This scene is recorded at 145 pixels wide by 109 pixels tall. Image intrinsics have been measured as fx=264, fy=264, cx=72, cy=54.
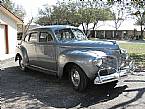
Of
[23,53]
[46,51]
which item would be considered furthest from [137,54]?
[46,51]

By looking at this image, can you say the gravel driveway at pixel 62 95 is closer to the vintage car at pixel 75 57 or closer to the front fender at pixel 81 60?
the vintage car at pixel 75 57

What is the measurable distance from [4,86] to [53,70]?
1.70 metres

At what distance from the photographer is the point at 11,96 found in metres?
7.44

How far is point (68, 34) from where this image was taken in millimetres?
9492

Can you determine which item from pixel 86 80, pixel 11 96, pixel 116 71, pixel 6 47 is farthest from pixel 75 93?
pixel 6 47

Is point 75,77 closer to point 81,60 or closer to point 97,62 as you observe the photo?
point 81,60

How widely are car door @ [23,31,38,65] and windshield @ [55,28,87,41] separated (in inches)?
51.8

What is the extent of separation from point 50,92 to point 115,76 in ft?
6.42

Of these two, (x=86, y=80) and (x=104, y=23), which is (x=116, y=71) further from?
(x=104, y=23)

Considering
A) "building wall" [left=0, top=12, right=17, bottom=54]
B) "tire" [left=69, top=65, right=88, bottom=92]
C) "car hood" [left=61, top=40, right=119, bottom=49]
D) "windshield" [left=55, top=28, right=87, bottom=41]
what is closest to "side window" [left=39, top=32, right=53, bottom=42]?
"windshield" [left=55, top=28, right=87, bottom=41]

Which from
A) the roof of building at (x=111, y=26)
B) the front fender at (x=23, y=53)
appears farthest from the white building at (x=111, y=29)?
the front fender at (x=23, y=53)

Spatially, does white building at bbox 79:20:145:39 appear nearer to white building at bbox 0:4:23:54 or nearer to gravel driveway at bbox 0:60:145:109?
white building at bbox 0:4:23:54

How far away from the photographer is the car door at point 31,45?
10281 mm

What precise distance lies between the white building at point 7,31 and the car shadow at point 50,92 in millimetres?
9504
